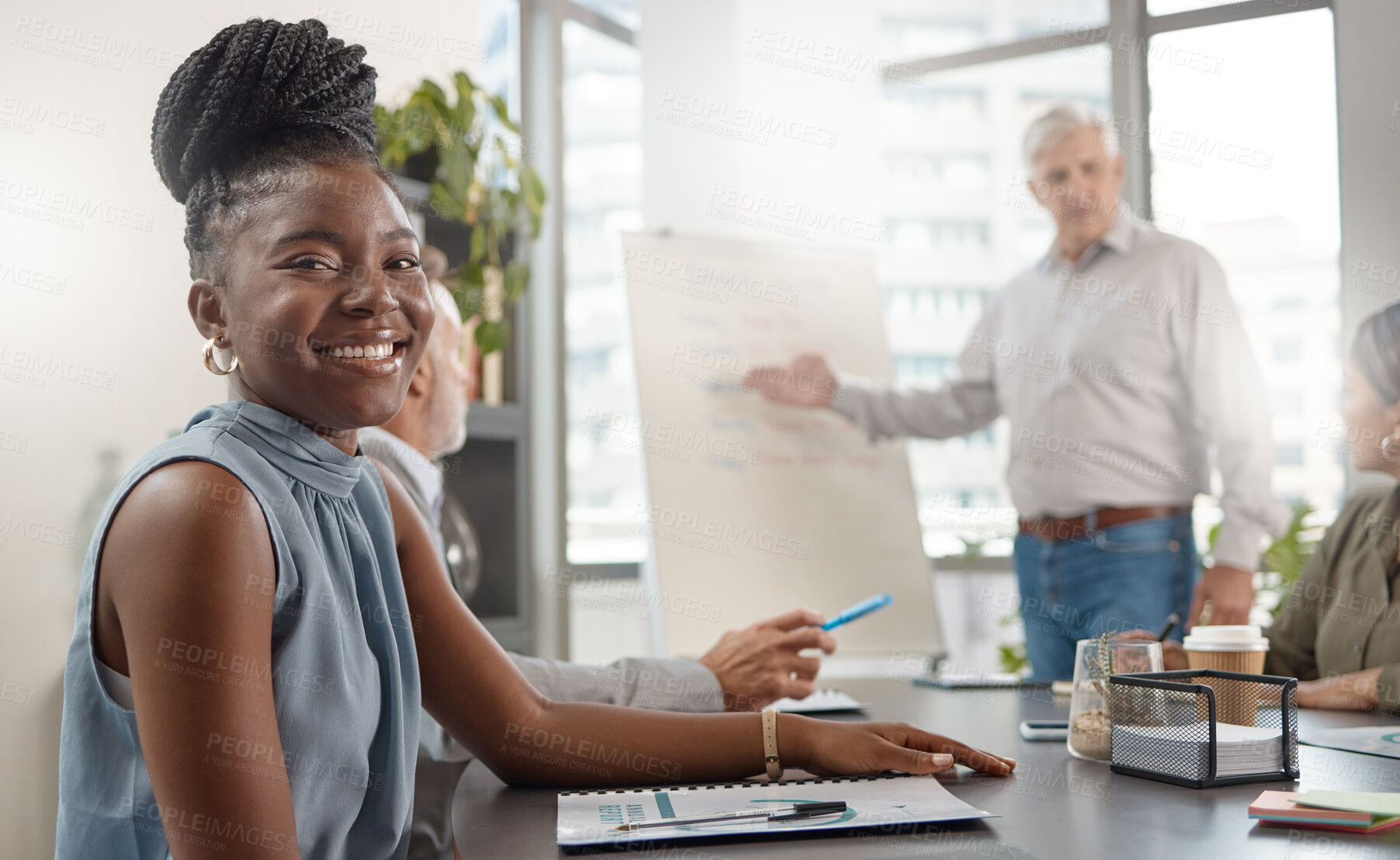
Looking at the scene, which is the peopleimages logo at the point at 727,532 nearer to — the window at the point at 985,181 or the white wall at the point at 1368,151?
the window at the point at 985,181

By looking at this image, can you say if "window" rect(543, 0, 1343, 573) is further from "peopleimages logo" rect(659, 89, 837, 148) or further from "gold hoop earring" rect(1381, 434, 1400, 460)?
"gold hoop earring" rect(1381, 434, 1400, 460)

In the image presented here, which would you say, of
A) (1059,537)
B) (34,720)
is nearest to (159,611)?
(34,720)

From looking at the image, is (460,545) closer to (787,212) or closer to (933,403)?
(933,403)

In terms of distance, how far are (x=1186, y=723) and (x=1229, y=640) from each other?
15.4 inches

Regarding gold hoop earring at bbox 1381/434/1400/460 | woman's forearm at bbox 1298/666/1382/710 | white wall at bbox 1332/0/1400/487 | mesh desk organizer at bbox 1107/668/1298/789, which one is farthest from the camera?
white wall at bbox 1332/0/1400/487

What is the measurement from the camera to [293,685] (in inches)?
33.0

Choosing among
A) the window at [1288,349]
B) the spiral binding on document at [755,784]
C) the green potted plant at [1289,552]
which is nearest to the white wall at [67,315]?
the spiral binding on document at [755,784]

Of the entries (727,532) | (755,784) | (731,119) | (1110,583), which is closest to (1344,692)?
(755,784)

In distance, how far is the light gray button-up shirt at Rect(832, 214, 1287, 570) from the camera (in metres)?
2.62

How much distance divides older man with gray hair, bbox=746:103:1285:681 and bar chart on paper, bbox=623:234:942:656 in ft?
0.53

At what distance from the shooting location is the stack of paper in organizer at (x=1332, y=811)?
828mm

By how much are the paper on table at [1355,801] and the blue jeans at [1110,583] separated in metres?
1.75

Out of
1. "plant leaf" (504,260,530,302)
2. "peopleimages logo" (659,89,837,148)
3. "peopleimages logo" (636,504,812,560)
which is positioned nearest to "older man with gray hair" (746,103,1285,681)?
"peopleimages logo" (636,504,812,560)

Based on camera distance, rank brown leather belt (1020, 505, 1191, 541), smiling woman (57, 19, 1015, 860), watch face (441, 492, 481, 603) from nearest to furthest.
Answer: smiling woman (57, 19, 1015, 860) → watch face (441, 492, 481, 603) → brown leather belt (1020, 505, 1191, 541)
